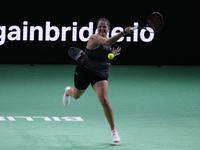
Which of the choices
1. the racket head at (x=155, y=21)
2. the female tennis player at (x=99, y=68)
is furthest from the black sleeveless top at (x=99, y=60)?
the racket head at (x=155, y=21)

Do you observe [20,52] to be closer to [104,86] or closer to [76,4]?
[76,4]

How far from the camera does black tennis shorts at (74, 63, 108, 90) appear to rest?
535 centimetres

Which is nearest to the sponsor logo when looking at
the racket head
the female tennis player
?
the female tennis player

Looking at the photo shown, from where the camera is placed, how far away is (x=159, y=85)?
395 inches

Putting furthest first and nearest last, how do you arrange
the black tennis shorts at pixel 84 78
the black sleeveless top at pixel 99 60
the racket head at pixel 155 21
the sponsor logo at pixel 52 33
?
the sponsor logo at pixel 52 33, the black tennis shorts at pixel 84 78, the black sleeveless top at pixel 99 60, the racket head at pixel 155 21

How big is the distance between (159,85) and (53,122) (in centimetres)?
448

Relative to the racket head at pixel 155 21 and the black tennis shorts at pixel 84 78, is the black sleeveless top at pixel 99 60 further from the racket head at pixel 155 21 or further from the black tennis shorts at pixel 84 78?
the racket head at pixel 155 21

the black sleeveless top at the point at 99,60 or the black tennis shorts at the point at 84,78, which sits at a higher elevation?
the black sleeveless top at the point at 99,60

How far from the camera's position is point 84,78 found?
5.46 metres

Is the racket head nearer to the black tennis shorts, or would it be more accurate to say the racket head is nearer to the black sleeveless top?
the black sleeveless top

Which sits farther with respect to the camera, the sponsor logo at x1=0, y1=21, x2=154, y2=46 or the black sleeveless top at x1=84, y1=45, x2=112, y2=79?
the sponsor logo at x1=0, y1=21, x2=154, y2=46

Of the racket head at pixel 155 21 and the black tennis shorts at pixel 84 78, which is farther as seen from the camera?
the black tennis shorts at pixel 84 78

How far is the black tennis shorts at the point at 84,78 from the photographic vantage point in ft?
17.5

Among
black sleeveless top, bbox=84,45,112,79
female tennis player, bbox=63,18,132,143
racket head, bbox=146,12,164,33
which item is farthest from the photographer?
black sleeveless top, bbox=84,45,112,79
